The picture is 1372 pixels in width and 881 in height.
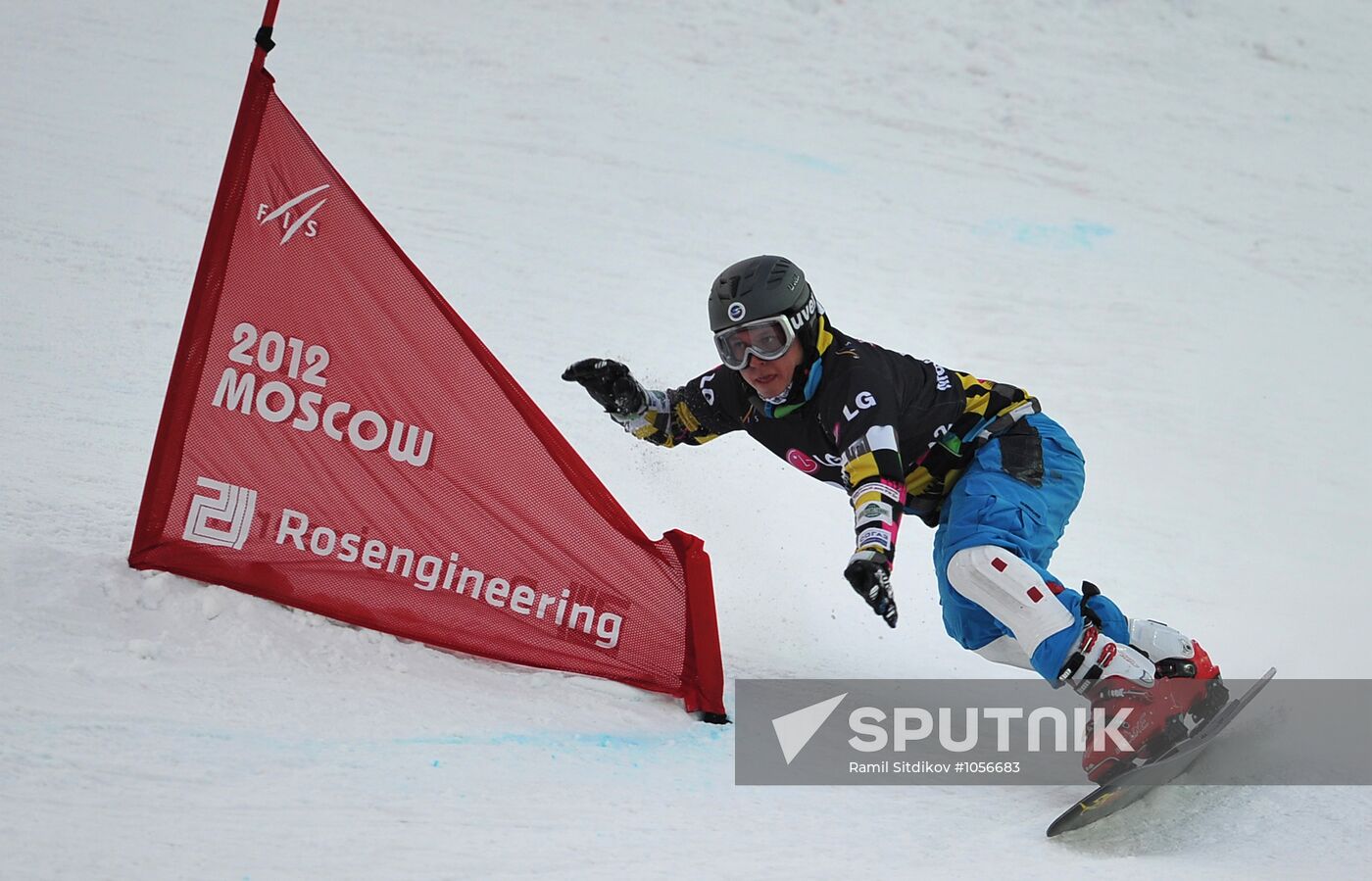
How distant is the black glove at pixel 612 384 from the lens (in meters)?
4.39

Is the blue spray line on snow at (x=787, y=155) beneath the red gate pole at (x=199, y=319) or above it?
above

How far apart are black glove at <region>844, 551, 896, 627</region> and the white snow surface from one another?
21.3 inches

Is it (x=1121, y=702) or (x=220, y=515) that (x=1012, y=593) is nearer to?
(x=1121, y=702)

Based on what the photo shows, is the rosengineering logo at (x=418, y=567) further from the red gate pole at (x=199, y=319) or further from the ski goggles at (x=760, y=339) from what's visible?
the ski goggles at (x=760, y=339)

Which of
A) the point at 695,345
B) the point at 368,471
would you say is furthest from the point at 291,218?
the point at 695,345

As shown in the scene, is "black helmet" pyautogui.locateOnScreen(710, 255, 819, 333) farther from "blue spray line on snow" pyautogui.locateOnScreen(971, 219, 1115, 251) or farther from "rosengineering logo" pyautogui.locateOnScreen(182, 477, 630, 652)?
"blue spray line on snow" pyautogui.locateOnScreen(971, 219, 1115, 251)

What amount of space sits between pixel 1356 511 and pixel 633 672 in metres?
5.17

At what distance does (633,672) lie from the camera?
404 centimetres

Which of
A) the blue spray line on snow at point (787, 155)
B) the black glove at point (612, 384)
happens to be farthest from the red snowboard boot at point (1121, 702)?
the blue spray line on snow at point (787, 155)

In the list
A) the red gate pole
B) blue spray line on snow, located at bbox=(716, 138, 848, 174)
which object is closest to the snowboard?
the red gate pole

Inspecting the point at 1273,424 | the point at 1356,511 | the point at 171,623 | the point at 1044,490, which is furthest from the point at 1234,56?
the point at 171,623

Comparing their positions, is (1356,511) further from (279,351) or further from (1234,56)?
(1234,56)

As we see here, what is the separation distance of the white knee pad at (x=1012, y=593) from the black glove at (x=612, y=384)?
125 centimetres

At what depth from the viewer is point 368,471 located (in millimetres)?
3918
